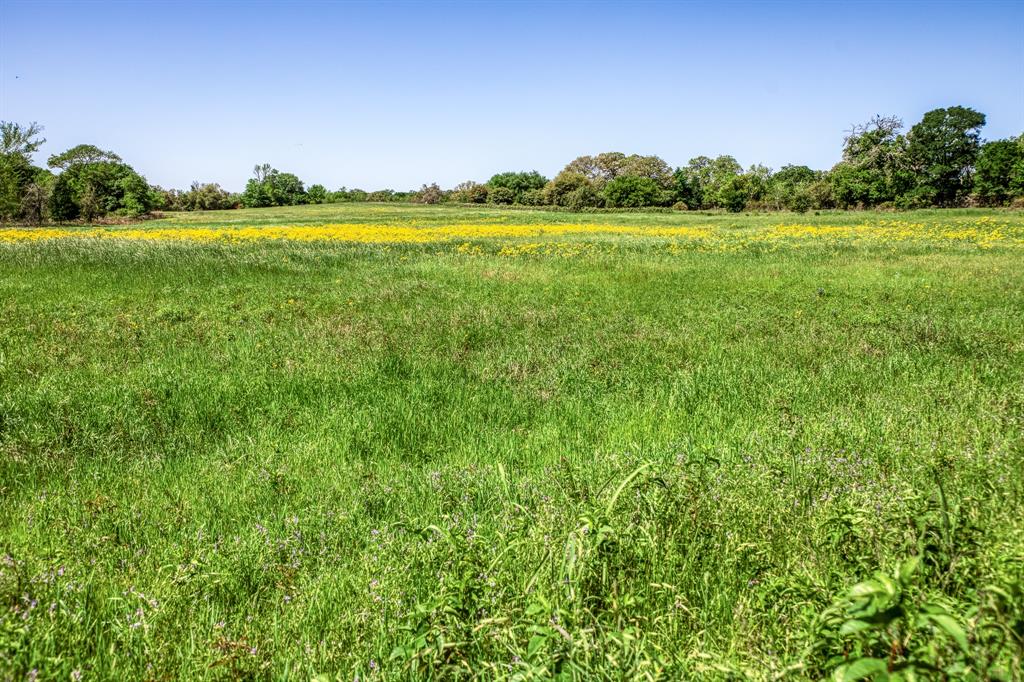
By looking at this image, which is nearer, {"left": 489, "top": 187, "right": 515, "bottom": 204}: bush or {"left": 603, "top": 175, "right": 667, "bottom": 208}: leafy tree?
{"left": 603, "top": 175, "right": 667, "bottom": 208}: leafy tree

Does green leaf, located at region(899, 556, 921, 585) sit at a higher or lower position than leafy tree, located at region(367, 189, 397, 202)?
lower

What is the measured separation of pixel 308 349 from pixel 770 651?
7.96 meters

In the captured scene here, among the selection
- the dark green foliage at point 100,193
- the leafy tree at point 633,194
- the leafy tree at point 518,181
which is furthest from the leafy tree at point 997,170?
the dark green foliage at point 100,193

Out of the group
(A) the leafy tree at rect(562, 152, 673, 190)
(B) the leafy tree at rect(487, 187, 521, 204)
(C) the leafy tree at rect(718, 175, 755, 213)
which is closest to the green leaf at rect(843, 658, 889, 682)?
(C) the leafy tree at rect(718, 175, 755, 213)

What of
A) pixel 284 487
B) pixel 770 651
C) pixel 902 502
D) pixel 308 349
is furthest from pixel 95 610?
pixel 308 349

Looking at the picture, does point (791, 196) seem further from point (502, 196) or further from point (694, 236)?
point (694, 236)

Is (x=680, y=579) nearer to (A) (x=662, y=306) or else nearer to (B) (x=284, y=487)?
(B) (x=284, y=487)

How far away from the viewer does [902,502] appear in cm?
274

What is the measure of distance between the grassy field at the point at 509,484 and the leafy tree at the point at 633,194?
78553 millimetres

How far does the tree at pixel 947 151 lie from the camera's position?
67.1 m

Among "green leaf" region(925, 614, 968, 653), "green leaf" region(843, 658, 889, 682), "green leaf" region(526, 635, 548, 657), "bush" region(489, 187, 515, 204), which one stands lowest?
"green leaf" region(526, 635, 548, 657)

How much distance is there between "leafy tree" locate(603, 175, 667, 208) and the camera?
8722 centimetres

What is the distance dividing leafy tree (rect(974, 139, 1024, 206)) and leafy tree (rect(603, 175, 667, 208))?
41332mm

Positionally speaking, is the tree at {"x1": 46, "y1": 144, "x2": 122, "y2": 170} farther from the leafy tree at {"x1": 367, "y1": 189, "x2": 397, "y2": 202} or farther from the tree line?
the leafy tree at {"x1": 367, "y1": 189, "x2": 397, "y2": 202}
